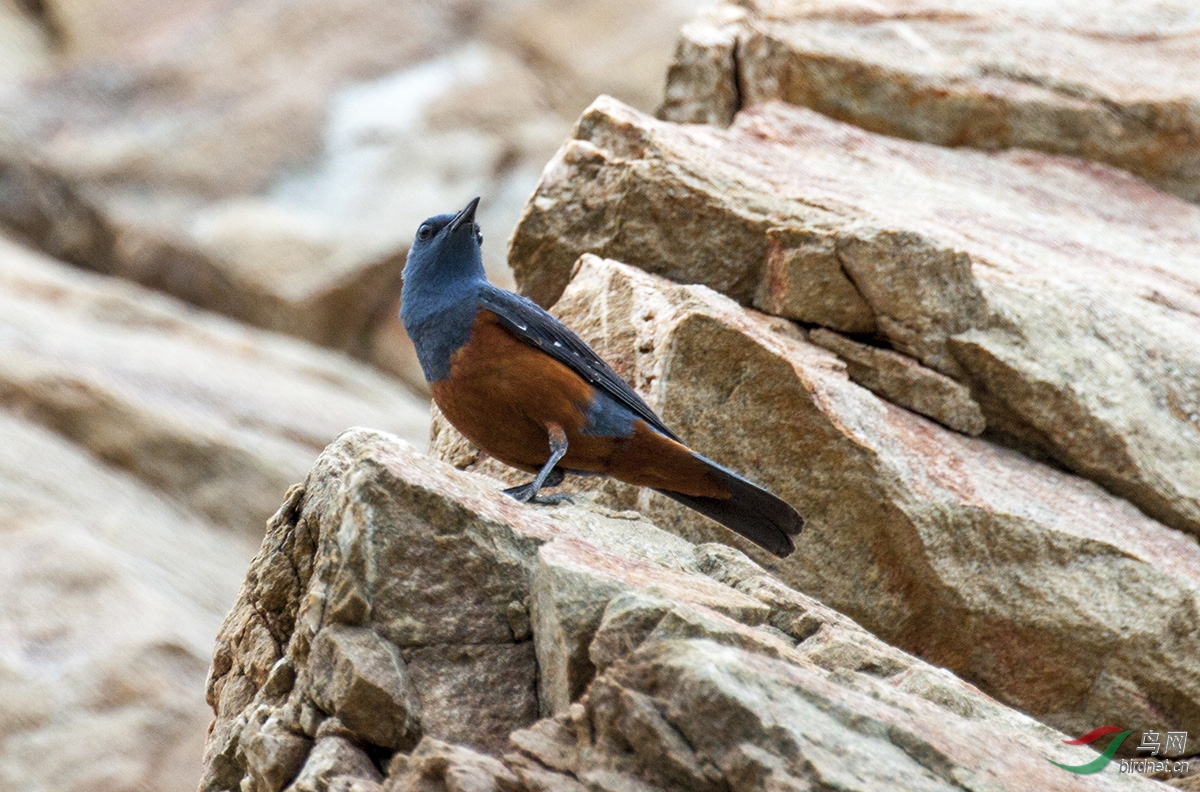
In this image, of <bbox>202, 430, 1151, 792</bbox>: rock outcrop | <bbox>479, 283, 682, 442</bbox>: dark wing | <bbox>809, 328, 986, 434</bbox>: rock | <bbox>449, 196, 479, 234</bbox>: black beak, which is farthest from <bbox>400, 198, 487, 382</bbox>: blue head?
<bbox>809, 328, 986, 434</bbox>: rock

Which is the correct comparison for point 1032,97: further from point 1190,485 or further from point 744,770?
point 744,770

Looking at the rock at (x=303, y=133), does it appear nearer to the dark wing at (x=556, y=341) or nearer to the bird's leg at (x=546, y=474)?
the dark wing at (x=556, y=341)

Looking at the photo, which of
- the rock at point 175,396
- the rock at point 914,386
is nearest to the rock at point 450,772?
the rock at point 914,386

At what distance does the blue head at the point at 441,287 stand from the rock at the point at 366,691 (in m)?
1.68

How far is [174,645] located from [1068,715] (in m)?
6.86

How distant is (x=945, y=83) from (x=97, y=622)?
7655 millimetres

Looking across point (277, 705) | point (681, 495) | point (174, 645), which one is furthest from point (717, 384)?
point (174, 645)

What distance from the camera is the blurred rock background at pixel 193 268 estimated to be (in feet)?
32.0

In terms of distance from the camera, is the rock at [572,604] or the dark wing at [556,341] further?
the dark wing at [556,341]

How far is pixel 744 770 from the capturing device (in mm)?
3000

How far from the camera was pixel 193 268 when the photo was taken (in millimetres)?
15367

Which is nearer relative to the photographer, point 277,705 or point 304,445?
point 277,705

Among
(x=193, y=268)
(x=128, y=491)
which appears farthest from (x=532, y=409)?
(x=193, y=268)

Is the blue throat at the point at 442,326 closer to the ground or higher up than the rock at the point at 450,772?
higher up
